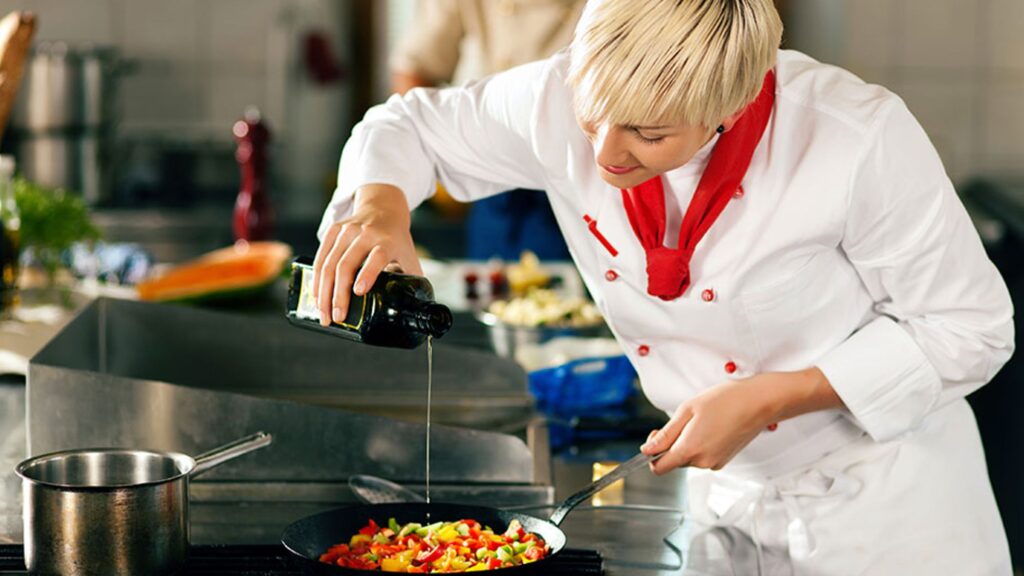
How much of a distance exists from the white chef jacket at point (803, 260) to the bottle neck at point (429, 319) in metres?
0.30

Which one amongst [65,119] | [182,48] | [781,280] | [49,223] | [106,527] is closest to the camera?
[106,527]

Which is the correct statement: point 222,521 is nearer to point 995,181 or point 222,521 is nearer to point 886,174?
point 886,174

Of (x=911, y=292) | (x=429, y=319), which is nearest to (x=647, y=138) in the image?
(x=429, y=319)

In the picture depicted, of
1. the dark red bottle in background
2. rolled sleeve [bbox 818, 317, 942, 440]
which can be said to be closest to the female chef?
rolled sleeve [bbox 818, 317, 942, 440]

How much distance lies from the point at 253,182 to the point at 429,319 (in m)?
1.66

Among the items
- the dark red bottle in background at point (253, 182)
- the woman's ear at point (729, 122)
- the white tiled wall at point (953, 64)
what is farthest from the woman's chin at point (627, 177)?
the white tiled wall at point (953, 64)

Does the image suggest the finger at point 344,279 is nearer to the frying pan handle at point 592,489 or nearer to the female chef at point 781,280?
the female chef at point 781,280

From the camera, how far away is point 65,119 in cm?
427

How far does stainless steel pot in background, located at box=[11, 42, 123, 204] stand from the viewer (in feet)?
13.8

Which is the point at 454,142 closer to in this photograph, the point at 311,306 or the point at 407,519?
the point at 311,306

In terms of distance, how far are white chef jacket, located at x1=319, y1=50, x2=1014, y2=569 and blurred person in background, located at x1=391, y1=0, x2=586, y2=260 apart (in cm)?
177

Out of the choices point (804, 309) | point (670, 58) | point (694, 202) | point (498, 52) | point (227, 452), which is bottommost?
point (227, 452)

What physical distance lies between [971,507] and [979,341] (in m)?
0.23

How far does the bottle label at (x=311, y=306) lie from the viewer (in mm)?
1440
